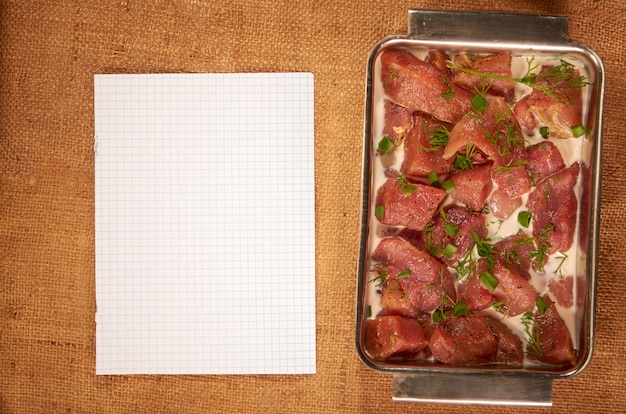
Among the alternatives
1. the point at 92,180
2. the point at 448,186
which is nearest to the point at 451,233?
the point at 448,186

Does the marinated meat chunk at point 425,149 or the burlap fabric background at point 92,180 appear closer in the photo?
the marinated meat chunk at point 425,149

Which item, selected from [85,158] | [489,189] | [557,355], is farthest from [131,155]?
[557,355]

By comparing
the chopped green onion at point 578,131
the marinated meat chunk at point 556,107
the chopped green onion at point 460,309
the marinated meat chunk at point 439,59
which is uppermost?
the marinated meat chunk at point 439,59

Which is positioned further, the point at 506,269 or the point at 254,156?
the point at 254,156

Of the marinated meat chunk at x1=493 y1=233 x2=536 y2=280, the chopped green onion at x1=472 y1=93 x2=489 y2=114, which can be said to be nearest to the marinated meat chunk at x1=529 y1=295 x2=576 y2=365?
the marinated meat chunk at x1=493 y1=233 x2=536 y2=280

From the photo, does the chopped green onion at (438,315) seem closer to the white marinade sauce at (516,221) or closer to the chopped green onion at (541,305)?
the white marinade sauce at (516,221)

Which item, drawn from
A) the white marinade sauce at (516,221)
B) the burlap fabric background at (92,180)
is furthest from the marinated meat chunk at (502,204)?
the burlap fabric background at (92,180)

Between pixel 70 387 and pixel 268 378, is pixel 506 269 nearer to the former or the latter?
pixel 268 378

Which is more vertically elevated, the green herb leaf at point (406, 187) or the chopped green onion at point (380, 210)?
the green herb leaf at point (406, 187)
